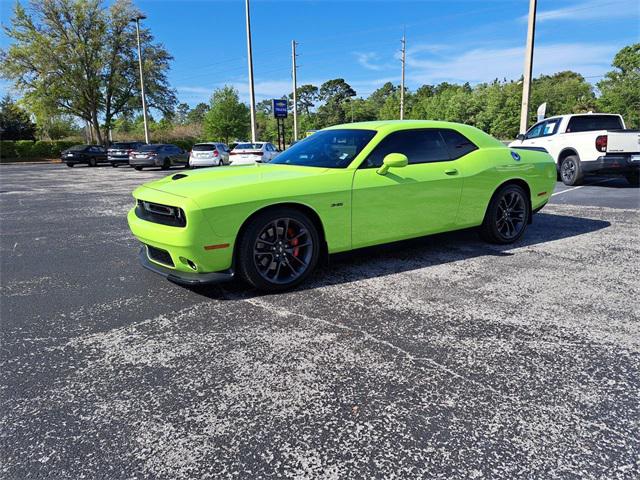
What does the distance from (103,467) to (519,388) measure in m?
2.01

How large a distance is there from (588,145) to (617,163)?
2.39 feet

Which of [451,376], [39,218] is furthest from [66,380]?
[39,218]

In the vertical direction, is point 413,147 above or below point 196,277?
above

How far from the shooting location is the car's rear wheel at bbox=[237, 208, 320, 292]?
3658mm

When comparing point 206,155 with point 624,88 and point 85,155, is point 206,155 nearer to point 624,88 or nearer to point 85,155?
point 85,155

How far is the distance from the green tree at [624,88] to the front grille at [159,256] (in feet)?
186

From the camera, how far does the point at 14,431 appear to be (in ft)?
6.74

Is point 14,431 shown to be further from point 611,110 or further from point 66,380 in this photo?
point 611,110

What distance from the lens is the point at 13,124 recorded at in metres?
46.7

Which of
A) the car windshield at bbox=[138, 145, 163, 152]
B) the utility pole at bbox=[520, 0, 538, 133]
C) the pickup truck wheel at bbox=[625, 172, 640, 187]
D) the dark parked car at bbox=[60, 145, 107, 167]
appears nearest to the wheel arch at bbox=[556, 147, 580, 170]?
the pickup truck wheel at bbox=[625, 172, 640, 187]

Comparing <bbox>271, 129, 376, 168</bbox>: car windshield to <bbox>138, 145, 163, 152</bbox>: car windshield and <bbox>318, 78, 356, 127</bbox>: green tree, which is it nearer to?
<bbox>138, 145, 163, 152</bbox>: car windshield

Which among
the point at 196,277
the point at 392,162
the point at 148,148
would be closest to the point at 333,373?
the point at 196,277

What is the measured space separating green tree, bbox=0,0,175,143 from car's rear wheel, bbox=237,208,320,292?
42.3 metres

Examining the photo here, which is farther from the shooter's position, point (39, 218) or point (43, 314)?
point (39, 218)
